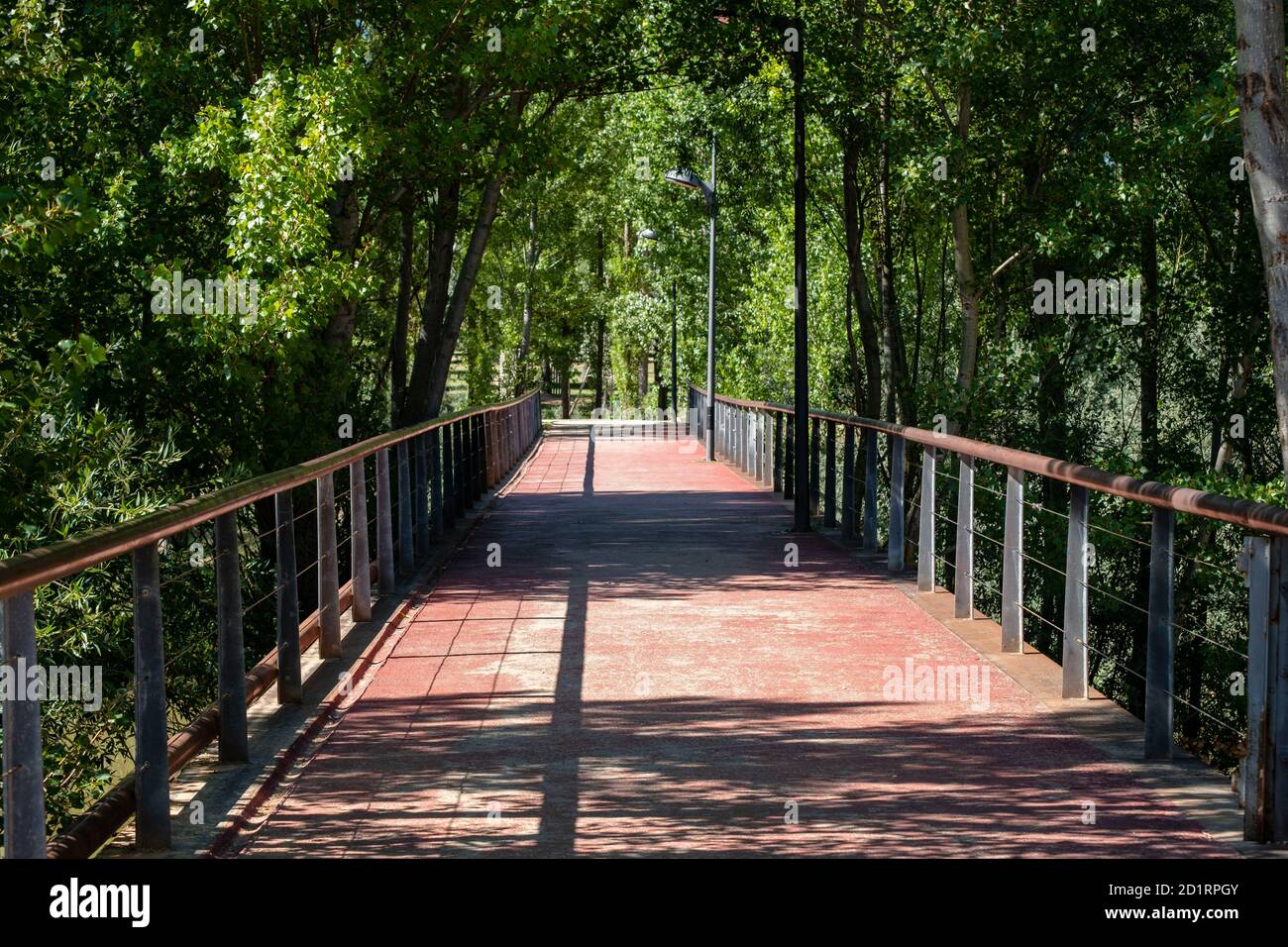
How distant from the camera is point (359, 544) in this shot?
9828 millimetres

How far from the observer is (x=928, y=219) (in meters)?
31.6

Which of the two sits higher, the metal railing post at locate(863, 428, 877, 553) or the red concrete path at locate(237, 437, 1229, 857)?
the metal railing post at locate(863, 428, 877, 553)

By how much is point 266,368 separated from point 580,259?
56176mm

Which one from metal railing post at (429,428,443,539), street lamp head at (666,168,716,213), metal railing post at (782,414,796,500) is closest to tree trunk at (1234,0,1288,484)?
metal railing post at (429,428,443,539)

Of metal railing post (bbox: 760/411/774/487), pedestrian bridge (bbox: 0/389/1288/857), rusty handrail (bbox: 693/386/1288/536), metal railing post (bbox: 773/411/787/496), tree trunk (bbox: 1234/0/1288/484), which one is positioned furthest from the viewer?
metal railing post (bbox: 760/411/774/487)

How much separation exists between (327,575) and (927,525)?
13.9 ft

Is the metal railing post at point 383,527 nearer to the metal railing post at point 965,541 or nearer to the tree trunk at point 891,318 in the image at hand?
the metal railing post at point 965,541

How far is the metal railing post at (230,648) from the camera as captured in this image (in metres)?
6.41

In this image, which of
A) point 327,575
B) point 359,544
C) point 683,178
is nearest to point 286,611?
point 327,575

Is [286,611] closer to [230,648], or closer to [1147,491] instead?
[230,648]

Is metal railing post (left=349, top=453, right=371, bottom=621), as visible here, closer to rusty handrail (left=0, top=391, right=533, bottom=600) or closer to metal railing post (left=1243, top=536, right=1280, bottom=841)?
rusty handrail (left=0, top=391, right=533, bottom=600)

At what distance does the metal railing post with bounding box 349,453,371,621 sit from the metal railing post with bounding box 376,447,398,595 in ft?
2.65

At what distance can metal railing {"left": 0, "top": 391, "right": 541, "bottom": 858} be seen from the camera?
161 inches

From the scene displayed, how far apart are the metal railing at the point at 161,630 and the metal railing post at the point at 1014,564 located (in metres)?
3.52
